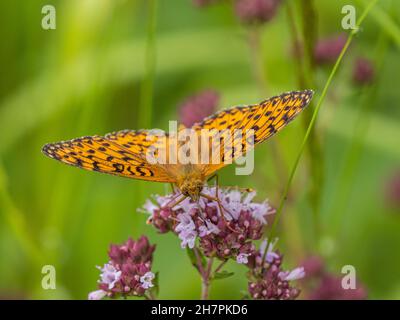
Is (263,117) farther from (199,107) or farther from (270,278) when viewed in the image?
(199,107)

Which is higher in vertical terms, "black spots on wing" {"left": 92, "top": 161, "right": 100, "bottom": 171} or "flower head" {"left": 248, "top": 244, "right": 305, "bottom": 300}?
"black spots on wing" {"left": 92, "top": 161, "right": 100, "bottom": 171}

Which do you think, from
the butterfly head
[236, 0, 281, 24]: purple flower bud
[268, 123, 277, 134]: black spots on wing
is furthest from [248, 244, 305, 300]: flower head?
[236, 0, 281, 24]: purple flower bud

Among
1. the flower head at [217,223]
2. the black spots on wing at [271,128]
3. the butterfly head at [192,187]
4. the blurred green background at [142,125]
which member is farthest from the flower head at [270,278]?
the blurred green background at [142,125]

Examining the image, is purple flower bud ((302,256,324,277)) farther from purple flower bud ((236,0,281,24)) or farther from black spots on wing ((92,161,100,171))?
purple flower bud ((236,0,281,24))

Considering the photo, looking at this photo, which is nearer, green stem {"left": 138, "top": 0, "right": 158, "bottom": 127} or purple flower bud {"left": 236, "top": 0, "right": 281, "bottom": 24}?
green stem {"left": 138, "top": 0, "right": 158, "bottom": 127}

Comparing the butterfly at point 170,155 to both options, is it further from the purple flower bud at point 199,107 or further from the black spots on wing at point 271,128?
the purple flower bud at point 199,107

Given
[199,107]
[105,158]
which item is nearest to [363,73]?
[199,107]
